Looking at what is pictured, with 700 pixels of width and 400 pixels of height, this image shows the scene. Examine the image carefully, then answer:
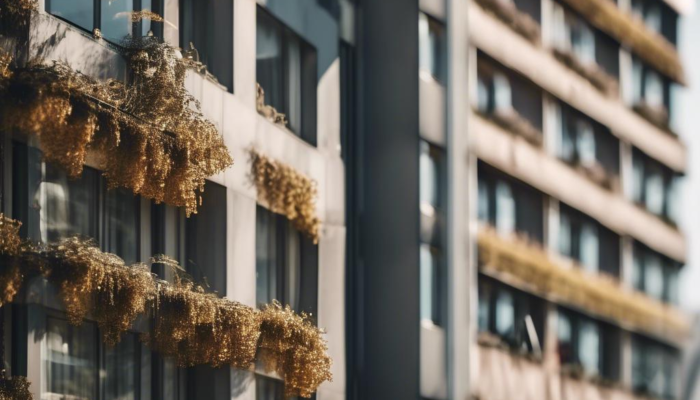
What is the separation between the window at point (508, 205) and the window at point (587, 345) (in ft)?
8.70

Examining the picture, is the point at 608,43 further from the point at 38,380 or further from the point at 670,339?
the point at 38,380

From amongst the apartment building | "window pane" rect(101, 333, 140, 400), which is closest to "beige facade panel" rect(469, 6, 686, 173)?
the apartment building

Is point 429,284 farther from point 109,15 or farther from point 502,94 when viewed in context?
point 109,15

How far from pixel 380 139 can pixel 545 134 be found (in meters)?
10.0

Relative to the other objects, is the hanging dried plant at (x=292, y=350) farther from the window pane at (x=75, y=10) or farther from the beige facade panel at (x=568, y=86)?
the beige facade panel at (x=568, y=86)

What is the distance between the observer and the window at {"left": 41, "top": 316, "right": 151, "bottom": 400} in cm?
2031

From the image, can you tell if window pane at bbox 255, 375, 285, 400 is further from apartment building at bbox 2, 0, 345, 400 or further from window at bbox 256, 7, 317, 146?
window at bbox 256, 7, 317, 146

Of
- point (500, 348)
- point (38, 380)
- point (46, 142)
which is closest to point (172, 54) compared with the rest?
point (46, 142)

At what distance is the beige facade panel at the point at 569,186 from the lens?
36781 mm

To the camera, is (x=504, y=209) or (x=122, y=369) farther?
(x=504, y=209)

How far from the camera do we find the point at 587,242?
44500 mm

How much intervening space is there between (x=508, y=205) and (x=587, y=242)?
6274 millimetres

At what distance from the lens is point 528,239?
40.0m

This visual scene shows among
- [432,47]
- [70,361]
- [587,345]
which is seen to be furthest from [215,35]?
[587,345]
